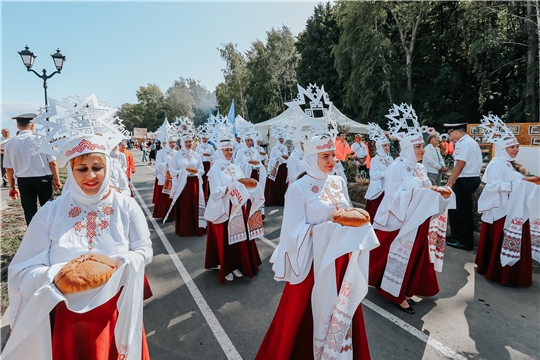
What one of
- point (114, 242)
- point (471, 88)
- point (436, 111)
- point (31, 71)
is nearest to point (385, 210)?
point (114, 242)

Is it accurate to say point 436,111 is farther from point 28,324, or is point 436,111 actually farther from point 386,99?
point 28,324

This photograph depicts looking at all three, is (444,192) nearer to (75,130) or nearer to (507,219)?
(507,219)

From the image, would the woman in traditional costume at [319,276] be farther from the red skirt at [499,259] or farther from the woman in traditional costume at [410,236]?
the red skirt at [499,259]

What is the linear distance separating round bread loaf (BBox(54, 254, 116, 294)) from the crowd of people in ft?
0.04

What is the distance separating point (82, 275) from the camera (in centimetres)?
179

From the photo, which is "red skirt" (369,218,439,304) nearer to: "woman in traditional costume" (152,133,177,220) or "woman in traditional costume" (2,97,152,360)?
"woman in traditional costume" (2,97,152,360)

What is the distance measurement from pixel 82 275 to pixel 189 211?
5770 millimetres

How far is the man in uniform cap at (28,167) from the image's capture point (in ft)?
18.6

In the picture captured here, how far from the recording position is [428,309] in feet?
13.6

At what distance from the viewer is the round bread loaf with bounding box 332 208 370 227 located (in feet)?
8.59

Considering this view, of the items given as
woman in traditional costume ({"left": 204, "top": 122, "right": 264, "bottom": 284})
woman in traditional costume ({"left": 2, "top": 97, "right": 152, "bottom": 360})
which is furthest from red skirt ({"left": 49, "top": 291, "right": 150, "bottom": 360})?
woman in traditional costume ({"left": 204, "top": 122, "right": 264, "bottom": 284})

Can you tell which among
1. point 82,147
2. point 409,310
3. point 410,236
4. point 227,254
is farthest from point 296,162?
point 82,147

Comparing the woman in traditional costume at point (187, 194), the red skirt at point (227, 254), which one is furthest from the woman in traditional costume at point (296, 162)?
the red skirt at point (227, 254)

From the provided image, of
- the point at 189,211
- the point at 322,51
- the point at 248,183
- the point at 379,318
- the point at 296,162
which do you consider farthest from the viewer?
the point at 322,51
